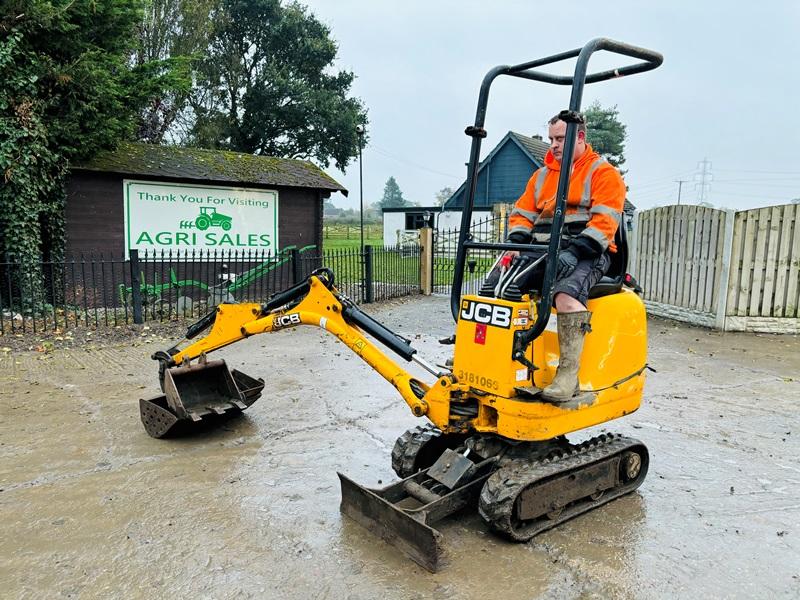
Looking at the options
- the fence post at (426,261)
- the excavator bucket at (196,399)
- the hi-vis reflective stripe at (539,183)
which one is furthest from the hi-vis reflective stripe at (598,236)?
the fence post at (426,261)

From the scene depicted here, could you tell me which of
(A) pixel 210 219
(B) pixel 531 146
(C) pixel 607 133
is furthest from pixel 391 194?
(A) pixel 210 219

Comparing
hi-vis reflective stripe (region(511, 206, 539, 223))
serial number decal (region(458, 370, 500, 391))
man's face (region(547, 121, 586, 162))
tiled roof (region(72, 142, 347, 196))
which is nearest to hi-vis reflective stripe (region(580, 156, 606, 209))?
man's face (region(547, 121, 586, 162))

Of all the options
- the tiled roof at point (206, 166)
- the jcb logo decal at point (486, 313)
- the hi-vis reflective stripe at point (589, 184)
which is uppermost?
the tiled roof at point (206, 166)

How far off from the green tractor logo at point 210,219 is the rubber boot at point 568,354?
11.3 m

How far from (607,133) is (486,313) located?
2151 inches

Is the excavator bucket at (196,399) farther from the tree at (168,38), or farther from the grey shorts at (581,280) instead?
the tree at (168,38)

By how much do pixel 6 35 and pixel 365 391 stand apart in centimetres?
861

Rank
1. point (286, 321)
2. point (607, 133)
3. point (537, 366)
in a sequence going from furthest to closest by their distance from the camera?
point (607, 133), point (286, 321), point (537, 366)

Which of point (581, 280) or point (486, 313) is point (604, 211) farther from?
point (486, 313)

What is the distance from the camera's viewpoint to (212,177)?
13.7 m

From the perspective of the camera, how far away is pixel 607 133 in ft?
176

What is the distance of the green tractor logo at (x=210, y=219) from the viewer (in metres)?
13.7

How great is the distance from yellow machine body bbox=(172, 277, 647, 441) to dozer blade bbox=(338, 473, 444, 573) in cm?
65

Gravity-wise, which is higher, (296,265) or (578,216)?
(578,216)
